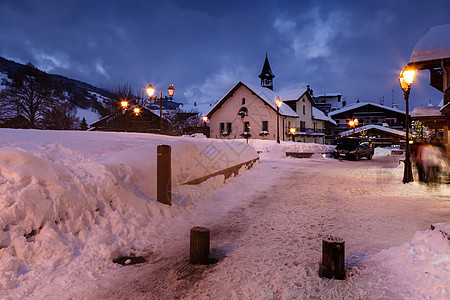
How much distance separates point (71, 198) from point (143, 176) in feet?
6.57

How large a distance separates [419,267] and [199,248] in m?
2.81

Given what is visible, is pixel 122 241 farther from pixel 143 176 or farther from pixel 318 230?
pixel 318 230

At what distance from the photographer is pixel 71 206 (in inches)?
171

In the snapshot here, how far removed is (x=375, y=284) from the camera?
332cm

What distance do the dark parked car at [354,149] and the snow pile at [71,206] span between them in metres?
18.9

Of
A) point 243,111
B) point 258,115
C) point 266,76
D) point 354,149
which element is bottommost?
point 354,149

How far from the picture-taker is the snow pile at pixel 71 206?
11.9 ft

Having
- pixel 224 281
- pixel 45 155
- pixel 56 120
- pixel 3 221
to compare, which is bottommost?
pixel 224 281

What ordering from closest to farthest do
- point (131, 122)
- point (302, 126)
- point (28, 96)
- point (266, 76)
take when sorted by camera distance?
point (28, 96), point (131, 122), point (302, 126), point (266, 76)

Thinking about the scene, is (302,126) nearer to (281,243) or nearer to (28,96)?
(28,96)

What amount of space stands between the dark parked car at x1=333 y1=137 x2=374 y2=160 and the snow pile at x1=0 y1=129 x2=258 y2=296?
1890 cm

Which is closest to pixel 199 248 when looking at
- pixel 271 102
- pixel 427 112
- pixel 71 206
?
pixel 71 206

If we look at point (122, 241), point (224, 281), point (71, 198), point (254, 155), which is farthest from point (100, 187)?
point (254, 155)

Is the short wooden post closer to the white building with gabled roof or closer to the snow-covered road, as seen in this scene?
the snow-covered road
